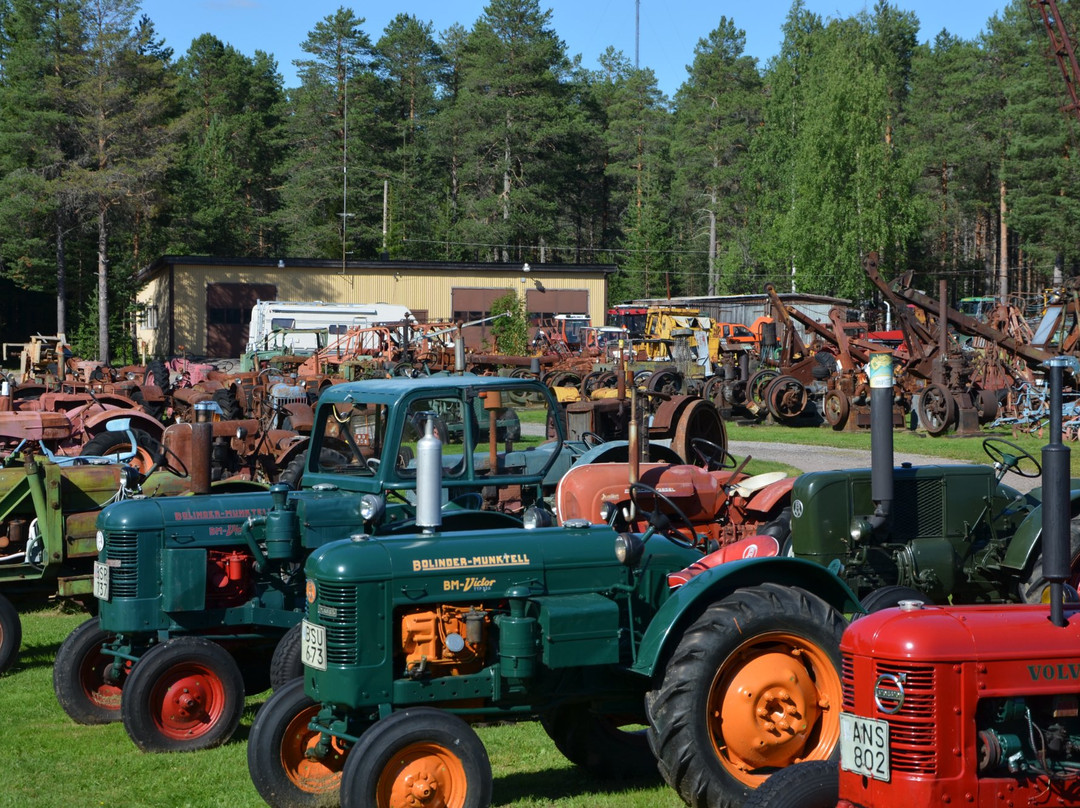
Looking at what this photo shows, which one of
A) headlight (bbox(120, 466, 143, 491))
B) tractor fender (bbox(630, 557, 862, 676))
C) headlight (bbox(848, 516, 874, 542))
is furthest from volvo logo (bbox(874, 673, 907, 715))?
headlight (bbox(120, 466, 143, 491))

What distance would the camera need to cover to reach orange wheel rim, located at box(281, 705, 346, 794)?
17.8ft

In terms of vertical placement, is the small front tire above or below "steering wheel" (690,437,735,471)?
below

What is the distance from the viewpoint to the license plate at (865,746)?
380cm

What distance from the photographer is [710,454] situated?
1374 centimetres

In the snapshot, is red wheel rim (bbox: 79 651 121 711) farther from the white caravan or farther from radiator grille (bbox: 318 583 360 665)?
the white caravan

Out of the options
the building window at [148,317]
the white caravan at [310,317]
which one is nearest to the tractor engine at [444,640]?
the white caravan at [310,317]

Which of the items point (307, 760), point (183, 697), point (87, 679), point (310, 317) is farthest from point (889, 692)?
point (310, 317)

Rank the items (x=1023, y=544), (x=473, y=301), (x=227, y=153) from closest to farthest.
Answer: (x=1023, y=544) → (x=473, y=301) → (x=227, y=153)

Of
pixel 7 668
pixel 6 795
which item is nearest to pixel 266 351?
pixel 7 668

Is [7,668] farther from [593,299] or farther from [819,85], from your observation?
[819,85]

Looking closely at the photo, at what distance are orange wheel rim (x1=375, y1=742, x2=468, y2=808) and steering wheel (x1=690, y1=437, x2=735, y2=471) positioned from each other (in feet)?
16.6

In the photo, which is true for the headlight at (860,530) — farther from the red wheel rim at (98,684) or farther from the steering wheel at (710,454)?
Result: the red wheel rim at (98,684)

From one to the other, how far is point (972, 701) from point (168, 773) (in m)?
4.07

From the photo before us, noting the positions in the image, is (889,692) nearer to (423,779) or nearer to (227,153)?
(423,779)
